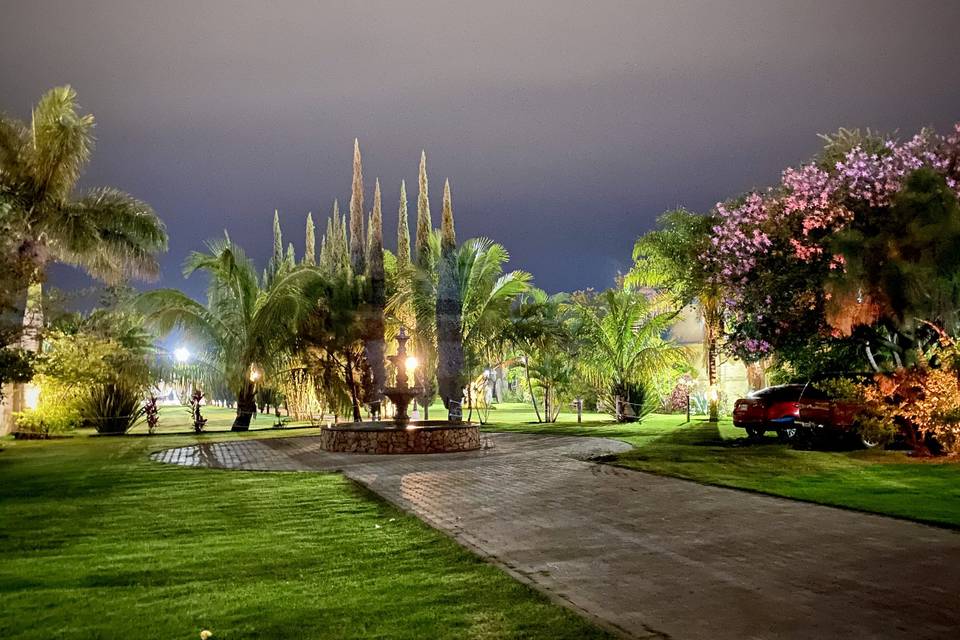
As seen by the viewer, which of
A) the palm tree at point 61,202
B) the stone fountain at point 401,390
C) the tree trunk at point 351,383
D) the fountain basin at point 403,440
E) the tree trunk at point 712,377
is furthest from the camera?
the tree trunk at point 712,377

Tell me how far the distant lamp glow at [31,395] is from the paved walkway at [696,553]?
1600cm

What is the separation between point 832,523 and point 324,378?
65.8 ft

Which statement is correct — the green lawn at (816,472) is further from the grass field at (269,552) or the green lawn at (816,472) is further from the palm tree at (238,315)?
the palm tree at (238,315)

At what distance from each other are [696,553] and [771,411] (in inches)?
515

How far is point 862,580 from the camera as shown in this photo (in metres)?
6.10

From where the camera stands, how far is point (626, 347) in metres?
28.5

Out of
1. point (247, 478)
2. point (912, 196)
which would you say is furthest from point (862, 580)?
point (912, 196)

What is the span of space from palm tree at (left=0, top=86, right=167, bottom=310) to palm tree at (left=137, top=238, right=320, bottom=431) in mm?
2919

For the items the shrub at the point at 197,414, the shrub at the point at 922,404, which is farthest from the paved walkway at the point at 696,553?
the shrub at the point at 197,414

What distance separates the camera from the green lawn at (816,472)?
31.8 ft

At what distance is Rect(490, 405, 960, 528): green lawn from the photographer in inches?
382

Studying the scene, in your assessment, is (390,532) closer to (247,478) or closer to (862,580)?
(862,580)

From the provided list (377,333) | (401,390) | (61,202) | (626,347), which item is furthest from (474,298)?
(61,202)

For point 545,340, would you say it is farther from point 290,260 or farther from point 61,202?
point 290,260
